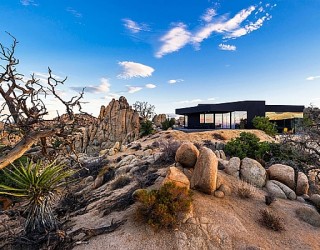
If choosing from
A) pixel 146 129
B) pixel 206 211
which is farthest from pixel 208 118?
pixel 206 211

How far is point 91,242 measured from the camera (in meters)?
6.45

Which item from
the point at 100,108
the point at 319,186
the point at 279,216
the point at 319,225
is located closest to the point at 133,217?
the point at 279,216

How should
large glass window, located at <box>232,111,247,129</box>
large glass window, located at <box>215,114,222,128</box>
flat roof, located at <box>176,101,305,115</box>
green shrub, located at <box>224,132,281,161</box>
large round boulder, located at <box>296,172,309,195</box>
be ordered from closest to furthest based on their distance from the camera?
large round boulder, located at <box>296,172,309,195</box>, green shrub, located at <box>224,132,281,161</box>, flat roof, located at <box>176,101,305,115</box>, large glass window, located at <box>232,111,247,129</box>, large glass window, located at <box>215,114,222,128</box>

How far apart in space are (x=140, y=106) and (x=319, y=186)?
55.1 metres

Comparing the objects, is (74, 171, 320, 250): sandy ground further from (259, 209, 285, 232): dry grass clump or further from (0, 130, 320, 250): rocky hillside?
(259, 209, 285, 232): dry grass clump

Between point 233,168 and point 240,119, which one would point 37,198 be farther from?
point 240,119

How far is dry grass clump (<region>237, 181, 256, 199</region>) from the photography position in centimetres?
891

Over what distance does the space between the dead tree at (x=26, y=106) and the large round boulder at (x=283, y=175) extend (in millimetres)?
8983

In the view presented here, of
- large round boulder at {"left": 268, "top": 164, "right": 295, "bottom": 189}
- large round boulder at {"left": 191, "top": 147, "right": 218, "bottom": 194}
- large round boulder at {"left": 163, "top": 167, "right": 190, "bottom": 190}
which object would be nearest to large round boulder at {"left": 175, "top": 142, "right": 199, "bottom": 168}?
large round boulder at {"left": 191, "top": 147, "right": 218, "bottom": 194}

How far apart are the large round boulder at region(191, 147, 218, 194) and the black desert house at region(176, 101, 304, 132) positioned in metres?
29.8

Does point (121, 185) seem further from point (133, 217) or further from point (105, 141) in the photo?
point (105, 141)

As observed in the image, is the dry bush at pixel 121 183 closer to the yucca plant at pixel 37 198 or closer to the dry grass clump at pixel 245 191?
the yucca plant at pixel 37 198

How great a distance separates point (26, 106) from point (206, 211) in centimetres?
638

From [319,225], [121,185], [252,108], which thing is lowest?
[319,225]
